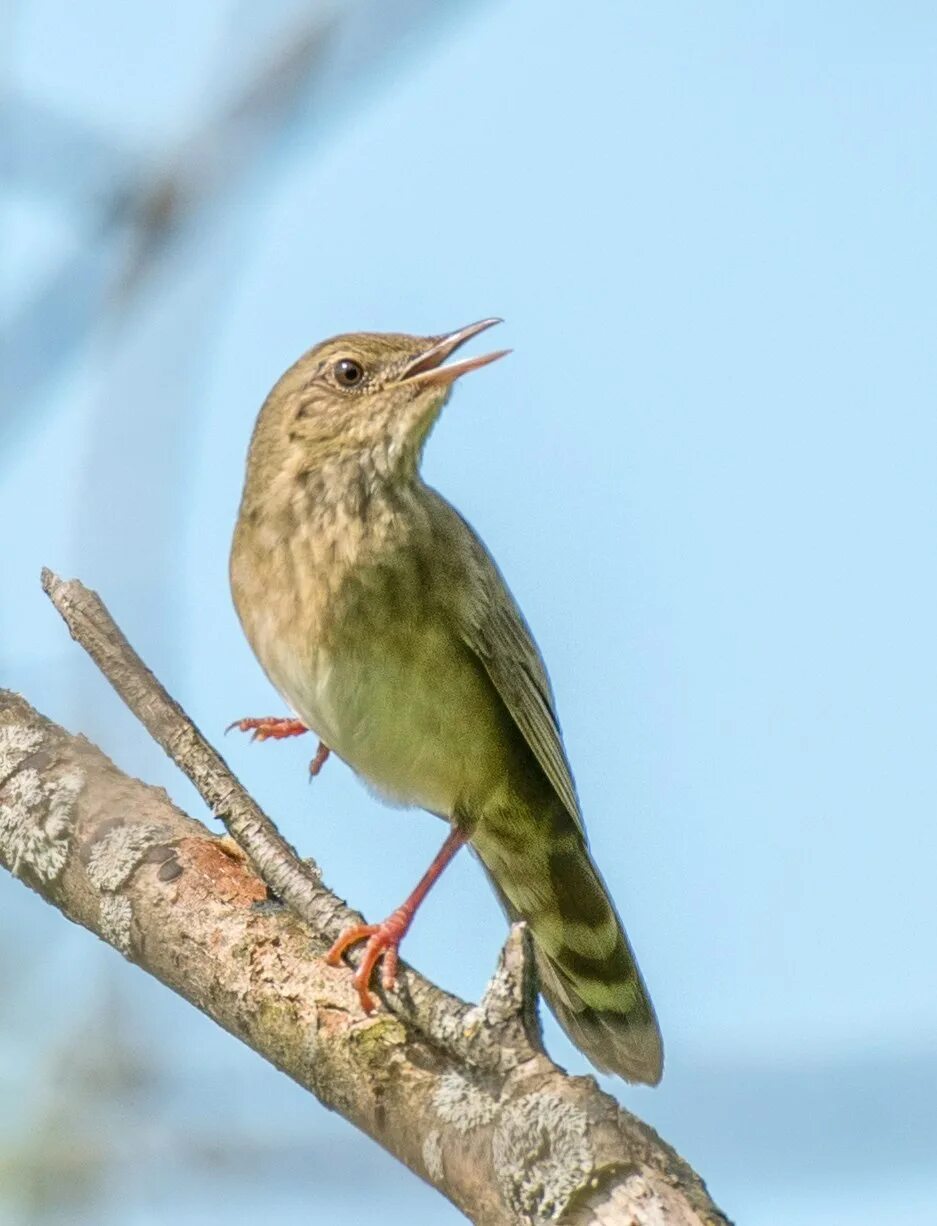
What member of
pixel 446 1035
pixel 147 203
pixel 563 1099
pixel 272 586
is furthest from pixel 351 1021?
pixel 272 586

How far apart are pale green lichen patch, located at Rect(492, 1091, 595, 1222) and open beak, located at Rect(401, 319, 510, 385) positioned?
3053mm

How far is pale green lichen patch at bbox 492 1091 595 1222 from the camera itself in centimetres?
278

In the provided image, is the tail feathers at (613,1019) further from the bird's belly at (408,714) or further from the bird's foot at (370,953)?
the bird's foot at (370,953)

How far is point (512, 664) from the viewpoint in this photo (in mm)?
5652

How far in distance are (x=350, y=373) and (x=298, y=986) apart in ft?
9.17

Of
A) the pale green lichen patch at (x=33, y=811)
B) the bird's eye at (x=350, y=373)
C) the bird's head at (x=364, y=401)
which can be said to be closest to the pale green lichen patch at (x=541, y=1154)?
the pale green lichen patch at (x=33, y=811)

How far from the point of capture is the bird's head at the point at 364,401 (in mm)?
5676

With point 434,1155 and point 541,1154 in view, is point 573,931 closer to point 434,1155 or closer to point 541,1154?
point 434,1155

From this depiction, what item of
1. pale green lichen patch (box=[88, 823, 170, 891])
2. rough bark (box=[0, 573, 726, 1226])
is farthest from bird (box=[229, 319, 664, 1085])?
pale green lichen patch (box=[88, 823, 170, 891])

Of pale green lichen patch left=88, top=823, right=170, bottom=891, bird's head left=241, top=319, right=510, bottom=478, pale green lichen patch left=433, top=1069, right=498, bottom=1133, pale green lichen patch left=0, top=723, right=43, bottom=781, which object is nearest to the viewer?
pale green lichen patch left=433, top=1069, right=498, bottom=1133

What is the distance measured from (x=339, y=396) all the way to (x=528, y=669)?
1.20 meters

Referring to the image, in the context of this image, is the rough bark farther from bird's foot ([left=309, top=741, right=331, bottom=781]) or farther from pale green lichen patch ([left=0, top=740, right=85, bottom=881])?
bird's foot ([left=309, top=741, right=331, bottom=781])

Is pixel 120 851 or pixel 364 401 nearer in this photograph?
pixel 120 851

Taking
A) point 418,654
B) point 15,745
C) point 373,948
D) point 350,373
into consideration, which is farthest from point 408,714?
point 373,948
